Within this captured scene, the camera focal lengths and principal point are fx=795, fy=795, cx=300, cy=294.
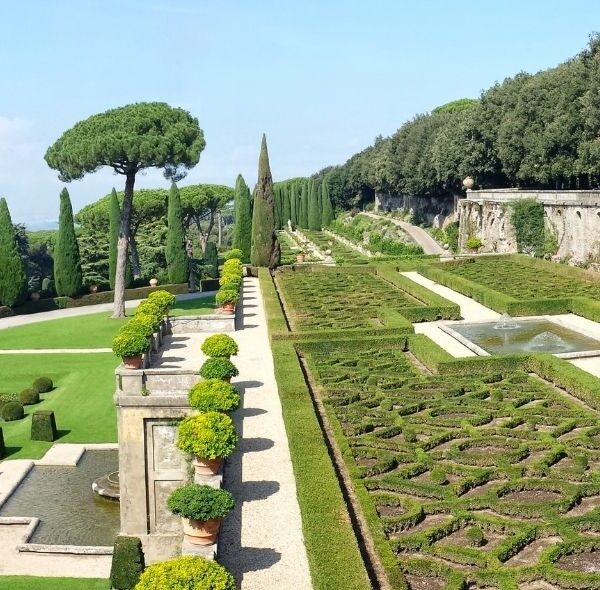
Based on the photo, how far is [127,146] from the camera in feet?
106

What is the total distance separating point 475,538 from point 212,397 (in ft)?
16.1

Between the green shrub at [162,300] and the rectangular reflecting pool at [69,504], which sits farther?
the green shrub at [162,300]

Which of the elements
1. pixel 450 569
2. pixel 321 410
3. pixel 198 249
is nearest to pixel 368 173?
pixel 198 249

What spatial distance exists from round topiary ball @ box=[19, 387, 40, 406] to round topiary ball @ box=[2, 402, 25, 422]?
926 millimetres

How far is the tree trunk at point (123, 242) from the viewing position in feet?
111

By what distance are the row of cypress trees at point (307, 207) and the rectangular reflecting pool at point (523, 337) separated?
61.4 metres

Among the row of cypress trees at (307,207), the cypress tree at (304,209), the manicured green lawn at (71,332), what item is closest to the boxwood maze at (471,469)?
the manicured green lawn at (71,332)

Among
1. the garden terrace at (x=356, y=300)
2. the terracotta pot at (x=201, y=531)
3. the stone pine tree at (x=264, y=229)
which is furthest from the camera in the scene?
the stone pine tree at (x=264, y=229)

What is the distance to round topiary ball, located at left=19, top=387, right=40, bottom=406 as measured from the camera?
21312mm

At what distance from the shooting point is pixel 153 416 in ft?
41.3

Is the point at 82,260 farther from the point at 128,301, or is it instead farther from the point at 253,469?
the point at 253,469

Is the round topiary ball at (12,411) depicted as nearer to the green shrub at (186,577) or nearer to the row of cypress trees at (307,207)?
the green shrub at (186,577)

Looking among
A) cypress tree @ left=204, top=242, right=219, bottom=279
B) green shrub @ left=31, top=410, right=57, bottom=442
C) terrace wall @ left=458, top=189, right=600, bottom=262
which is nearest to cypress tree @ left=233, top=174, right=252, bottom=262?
cypress tree @ left=204, top=242, right=219, bottom=279

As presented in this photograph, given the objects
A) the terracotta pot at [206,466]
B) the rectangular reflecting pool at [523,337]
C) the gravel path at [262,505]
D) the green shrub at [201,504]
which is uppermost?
the green shrub at [201,504]
